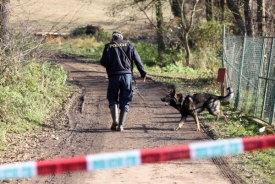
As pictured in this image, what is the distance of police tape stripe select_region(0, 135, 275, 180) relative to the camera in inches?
155

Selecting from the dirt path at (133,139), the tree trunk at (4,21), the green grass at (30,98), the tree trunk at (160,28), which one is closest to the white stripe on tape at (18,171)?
the dirt path at (133,139)

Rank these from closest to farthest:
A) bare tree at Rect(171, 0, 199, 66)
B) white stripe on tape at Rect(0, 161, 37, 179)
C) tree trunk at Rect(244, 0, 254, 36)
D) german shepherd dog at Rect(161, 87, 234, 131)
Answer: white stripe on tape at Rect(0, 161, 37, 179)
german shepherd dog at Rect(161, 87, 234, 131)
tree trunk at Rect(244, 0, 254, 36)
bare tree at Rect(171, 0, 199, 66)

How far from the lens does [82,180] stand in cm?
768

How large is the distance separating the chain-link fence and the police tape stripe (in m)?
7.45

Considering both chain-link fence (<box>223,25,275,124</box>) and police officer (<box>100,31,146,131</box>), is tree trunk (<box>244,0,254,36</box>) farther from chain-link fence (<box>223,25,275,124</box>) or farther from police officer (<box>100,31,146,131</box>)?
police officer (<box>100,31,146,131</box>)

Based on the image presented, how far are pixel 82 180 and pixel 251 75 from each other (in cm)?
733

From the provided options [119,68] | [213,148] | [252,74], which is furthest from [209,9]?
[213,148]

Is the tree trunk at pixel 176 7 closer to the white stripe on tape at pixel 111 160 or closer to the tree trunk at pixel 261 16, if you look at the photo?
the tree trunk at pixel 261 16

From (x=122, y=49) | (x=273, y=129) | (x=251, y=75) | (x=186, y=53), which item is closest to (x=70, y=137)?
(x=122, y=49)

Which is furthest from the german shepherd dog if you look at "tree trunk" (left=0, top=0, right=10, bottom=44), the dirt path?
"tree trunk" (left=0, top=0, right=10, bottom=44)

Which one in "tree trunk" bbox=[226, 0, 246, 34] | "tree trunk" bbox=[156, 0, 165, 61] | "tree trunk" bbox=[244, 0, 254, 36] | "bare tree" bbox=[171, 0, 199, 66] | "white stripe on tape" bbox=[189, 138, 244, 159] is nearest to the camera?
"white stripe on tape" bbox=[189, 138, 244, 159]

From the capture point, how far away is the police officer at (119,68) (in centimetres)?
1112

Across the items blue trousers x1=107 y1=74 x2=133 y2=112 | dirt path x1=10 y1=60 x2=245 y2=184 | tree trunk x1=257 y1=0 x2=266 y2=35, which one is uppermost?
tree trunk x1=257 y1=0 x2=266 y2=35

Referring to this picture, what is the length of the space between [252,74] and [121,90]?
398 cm
